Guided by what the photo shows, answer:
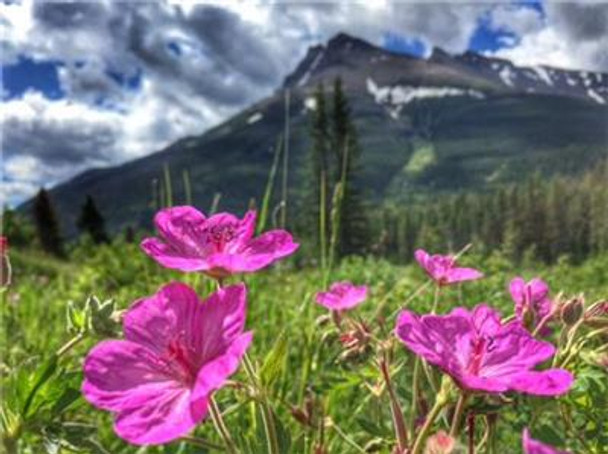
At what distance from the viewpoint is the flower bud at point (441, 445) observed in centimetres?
104

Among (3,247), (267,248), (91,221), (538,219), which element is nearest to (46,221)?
(91,221)

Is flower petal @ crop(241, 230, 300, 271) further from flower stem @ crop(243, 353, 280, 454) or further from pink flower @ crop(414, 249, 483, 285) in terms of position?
pink flower @ crop(414, 249, 483, 285)

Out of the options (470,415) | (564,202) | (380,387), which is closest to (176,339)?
(470,415)

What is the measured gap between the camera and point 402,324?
1144 millimetres

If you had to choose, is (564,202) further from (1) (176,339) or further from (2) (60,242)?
(1) (176,339)

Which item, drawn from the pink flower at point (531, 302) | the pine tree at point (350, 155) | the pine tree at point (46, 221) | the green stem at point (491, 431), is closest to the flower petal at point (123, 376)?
the green stem at point (491, 431)

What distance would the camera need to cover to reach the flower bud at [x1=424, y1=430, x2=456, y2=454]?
3.41 feet

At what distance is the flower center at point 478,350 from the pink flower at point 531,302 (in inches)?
12.5

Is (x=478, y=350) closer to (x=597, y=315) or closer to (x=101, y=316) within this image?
(x=597, y=315)

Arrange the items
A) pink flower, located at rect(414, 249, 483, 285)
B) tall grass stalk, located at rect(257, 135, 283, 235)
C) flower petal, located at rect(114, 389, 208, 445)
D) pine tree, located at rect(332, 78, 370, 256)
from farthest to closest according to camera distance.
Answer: pine tree, located at rect(332, 78, 370, 256) < tall grass stalk, located at rect(257, 135, 283, 235) < pink flower, located at rect(414, 249, 483, 285) < flower petal, located at rect(114, 389, 208, 445)

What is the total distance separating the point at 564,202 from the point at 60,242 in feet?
175

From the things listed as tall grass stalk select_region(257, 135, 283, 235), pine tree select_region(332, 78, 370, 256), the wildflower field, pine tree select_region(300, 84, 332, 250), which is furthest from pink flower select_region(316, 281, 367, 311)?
pine tree select_region(300, 84, 332, 250)

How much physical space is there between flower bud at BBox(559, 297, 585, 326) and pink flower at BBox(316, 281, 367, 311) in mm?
700

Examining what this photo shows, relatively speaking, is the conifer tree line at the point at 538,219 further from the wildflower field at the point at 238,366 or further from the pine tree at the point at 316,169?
the wildflower field at the point at 238,366
